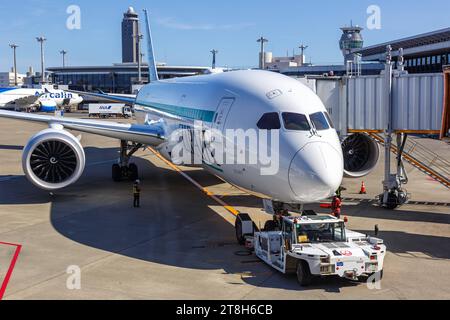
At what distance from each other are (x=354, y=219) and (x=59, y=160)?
11528 mm

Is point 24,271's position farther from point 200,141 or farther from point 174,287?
point 200,141

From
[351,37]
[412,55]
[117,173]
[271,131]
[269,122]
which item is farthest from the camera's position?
[351,37]

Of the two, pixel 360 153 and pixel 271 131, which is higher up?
pixel 271 131

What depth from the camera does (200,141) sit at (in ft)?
62.0

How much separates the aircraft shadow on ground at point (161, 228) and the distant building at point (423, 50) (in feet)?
140

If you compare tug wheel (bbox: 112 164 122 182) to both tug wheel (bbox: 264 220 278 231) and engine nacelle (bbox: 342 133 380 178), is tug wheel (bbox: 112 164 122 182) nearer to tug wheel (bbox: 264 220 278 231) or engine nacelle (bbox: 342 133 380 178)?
engine nacelle (bbox: 342 133 380 178)

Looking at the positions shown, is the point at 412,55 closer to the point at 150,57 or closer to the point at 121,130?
the point at 150,57

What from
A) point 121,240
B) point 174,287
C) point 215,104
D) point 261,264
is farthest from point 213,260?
point 215,104

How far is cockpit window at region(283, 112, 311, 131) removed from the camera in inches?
574

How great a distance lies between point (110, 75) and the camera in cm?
13662

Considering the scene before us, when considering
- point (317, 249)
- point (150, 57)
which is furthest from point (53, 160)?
point (150, 57)

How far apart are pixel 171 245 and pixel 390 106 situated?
34.1 feet

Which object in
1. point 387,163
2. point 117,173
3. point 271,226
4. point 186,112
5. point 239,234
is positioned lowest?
point 239,234

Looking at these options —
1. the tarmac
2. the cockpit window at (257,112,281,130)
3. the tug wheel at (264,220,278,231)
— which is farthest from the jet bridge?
the tug wheel at (264,220,278,231)
